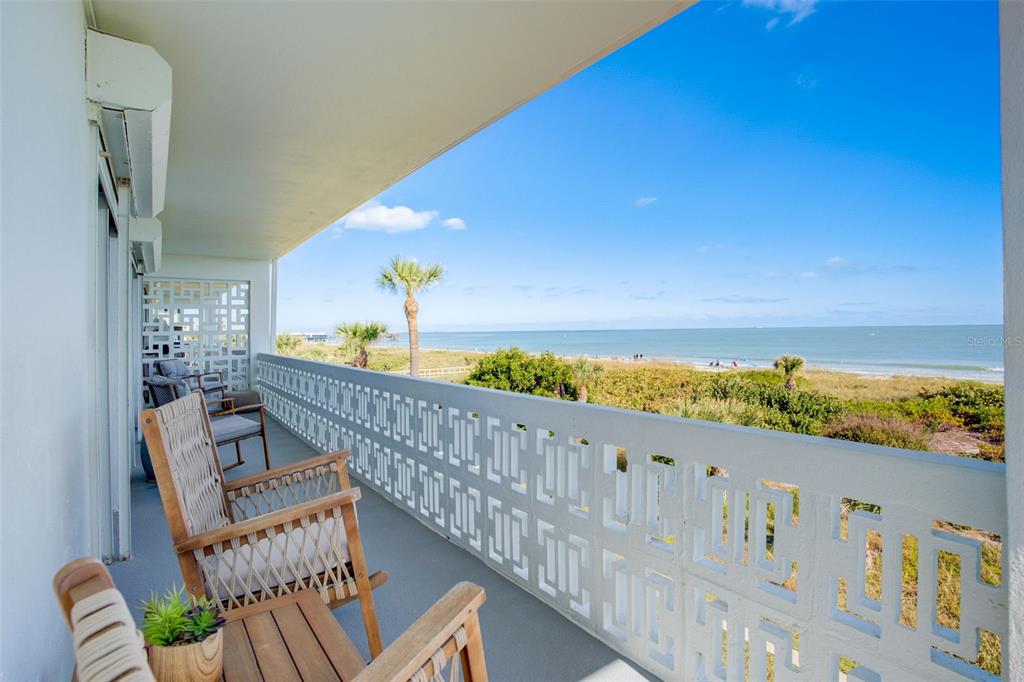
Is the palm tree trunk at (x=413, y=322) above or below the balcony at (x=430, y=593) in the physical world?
above

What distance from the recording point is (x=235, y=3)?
2.07 meters

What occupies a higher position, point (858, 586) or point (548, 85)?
point (548, 85)

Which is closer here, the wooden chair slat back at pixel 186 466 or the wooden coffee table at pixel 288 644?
the wooden coffee table at pixel 288 644

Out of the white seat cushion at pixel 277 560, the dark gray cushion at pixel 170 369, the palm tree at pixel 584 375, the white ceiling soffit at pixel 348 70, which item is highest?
the white ceiling soffit at pixel 348 70

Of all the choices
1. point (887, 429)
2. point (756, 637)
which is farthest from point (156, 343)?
point (887, 429)

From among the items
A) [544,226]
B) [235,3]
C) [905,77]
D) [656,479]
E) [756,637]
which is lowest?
[756,637]

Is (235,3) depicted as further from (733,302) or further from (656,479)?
(733,302)

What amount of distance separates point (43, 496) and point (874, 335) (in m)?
32.8

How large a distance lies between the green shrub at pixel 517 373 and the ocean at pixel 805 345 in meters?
11.9

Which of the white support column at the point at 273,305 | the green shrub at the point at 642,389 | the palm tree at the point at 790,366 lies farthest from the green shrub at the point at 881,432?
the white support column at the point at 273,305

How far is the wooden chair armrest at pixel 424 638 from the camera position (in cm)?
81

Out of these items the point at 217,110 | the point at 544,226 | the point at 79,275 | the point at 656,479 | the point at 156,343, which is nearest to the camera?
the point at 79,275

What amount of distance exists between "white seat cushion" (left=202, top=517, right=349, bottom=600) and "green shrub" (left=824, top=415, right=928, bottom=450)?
55.5 feet

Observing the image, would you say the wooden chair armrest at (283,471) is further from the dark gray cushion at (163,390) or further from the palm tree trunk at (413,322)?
the palm tree trunk at (413,322)
